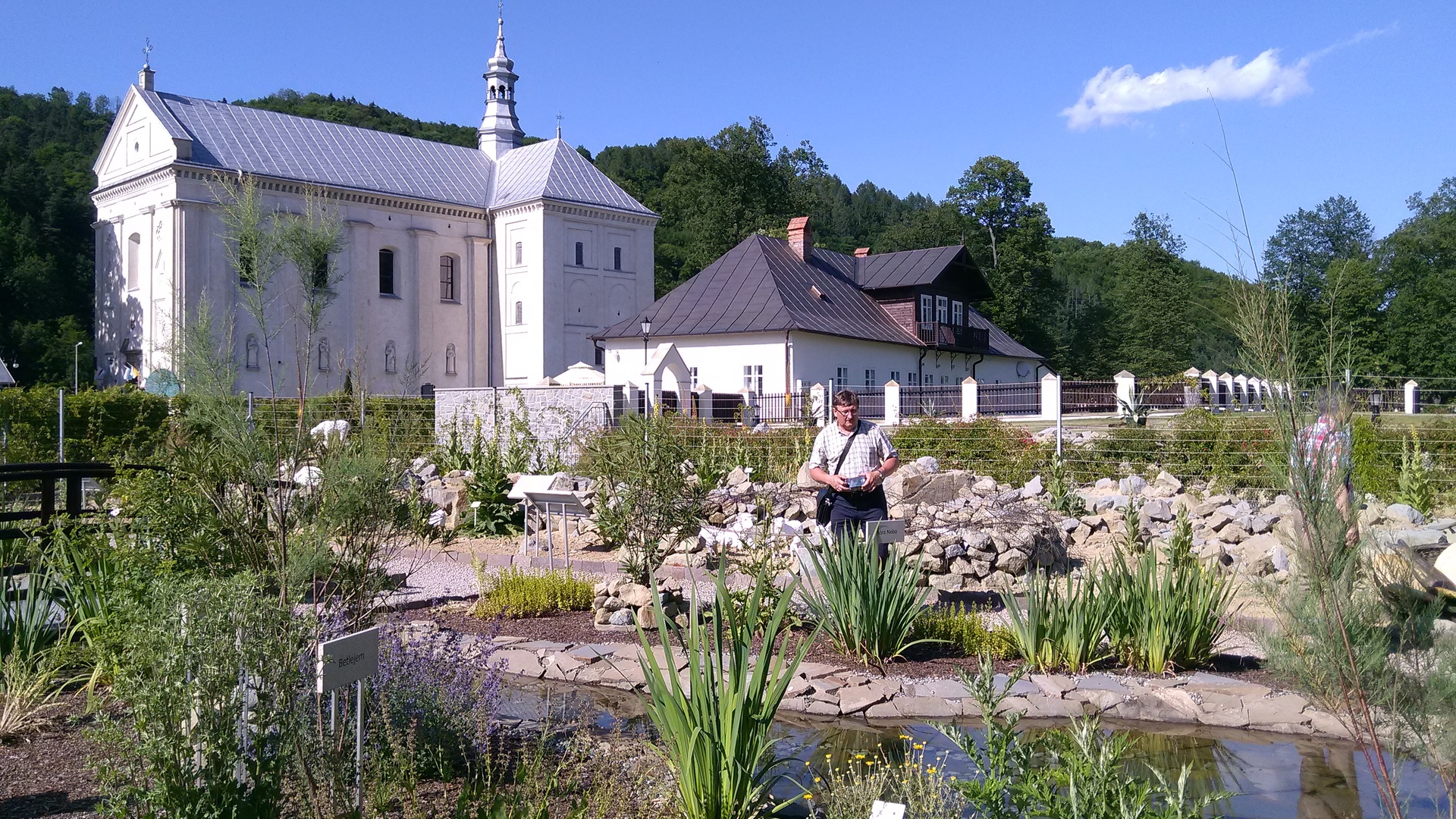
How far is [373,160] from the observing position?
48.7 metres

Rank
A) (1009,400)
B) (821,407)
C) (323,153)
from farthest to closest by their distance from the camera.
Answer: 1. (323,153)
2. (1009,400)
3. (821,407)

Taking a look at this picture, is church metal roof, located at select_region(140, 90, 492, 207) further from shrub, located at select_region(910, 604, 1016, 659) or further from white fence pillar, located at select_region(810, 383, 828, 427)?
shrub, located at select_region(910, 604, 1016, 659)

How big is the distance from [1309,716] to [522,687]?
14.5 ft

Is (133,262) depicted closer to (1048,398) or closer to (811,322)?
(811,322)

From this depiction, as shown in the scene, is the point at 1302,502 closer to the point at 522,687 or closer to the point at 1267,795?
the point at 1267,795

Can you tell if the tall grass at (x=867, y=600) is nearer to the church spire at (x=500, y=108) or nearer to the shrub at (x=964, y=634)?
the shrub at (x=964, y=634)

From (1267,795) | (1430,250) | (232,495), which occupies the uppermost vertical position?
(1430,250)

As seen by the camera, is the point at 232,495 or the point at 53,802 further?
the point at 232,495

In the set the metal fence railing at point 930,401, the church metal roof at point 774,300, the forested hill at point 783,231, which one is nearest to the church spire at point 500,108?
the forested hill at point 783,231

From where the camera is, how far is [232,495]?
567 centimetres

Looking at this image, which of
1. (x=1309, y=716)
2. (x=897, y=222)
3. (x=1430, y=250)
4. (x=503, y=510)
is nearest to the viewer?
(x=1309, y=716)

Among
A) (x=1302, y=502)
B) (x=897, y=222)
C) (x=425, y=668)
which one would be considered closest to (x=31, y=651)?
(x=425, y=668)

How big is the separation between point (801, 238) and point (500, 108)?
76.3ft

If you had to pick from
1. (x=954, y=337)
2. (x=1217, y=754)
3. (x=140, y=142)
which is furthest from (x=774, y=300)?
(x=1217, y=754)
